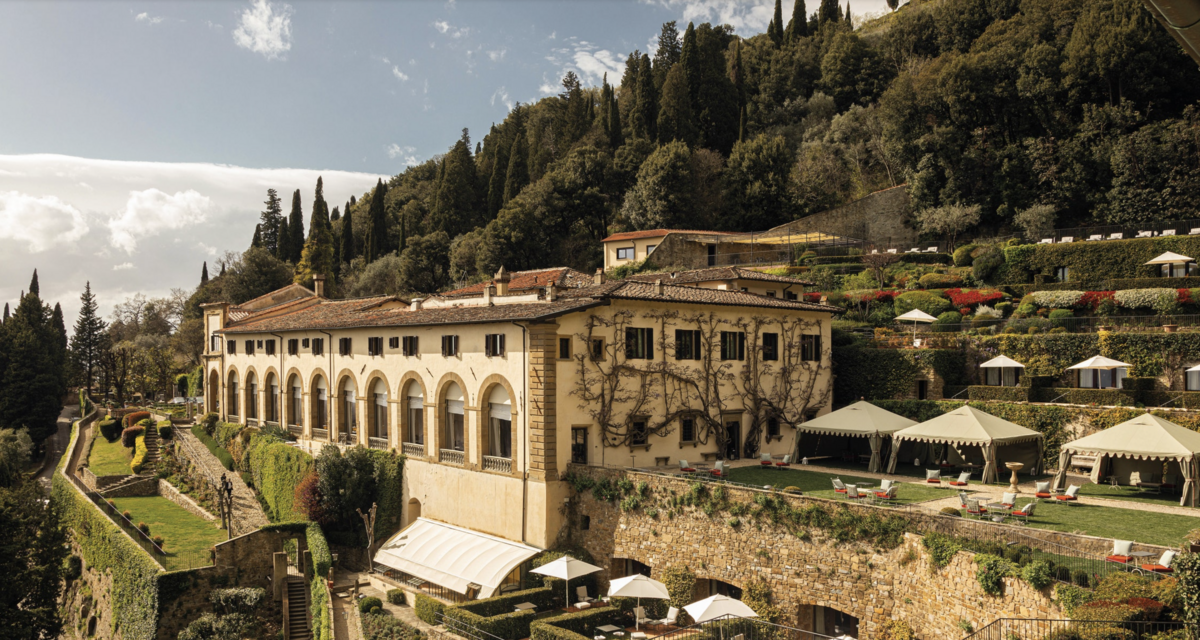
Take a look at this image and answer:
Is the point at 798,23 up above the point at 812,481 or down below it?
above

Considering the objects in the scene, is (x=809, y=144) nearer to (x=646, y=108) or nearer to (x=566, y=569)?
(x=646, y=108)

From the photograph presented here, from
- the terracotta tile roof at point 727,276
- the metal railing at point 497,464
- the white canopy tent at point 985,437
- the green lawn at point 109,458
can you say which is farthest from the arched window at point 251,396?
the white canopy tent at point 985,437

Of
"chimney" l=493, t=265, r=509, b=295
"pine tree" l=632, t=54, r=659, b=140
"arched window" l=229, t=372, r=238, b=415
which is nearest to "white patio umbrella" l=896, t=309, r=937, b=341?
"chimney" l=493, t=265, r=509, b=295

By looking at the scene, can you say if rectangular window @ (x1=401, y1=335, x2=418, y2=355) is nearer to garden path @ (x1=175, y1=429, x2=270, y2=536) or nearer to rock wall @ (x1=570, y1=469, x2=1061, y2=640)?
garden path @ (x1=175, y1=429, x2=270, y2=536)

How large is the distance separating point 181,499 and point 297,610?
1554 cm

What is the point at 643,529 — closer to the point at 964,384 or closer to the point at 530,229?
the point at 964,384

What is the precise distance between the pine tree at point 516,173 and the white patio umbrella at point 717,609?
6079 centimetres

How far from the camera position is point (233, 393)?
4903 centimetres

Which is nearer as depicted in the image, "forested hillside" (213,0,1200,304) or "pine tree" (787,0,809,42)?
"forested hillside" (213,0,1200,304)

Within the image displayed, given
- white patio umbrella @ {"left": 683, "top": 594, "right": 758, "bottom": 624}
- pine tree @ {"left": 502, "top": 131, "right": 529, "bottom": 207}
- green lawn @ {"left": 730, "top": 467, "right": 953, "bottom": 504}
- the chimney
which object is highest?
pine tree @ {"left": 502, "top": 131, "right": 529, "bottom": 207}

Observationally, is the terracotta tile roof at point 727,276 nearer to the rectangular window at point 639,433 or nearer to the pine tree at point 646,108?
the rectangular window at point 639,433

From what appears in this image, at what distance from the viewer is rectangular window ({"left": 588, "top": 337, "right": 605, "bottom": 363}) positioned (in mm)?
26562

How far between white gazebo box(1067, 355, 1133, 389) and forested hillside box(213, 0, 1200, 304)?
82.9 feet

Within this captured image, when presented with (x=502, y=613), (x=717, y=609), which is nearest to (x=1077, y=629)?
(x=717, y=609)
